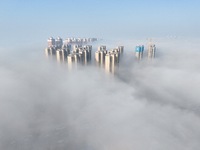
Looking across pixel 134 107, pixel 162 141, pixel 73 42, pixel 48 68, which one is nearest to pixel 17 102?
pixel 48 68

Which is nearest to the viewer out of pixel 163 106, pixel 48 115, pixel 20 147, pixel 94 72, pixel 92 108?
pixel 20 147

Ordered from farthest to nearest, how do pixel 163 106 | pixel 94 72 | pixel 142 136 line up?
pixel 94 72, pixel 163 106, pixel 142 136

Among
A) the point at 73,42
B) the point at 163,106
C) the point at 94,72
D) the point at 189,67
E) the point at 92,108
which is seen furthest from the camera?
the point at 73,42

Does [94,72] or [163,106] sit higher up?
[94,72]

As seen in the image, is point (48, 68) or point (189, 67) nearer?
point (48, 68)

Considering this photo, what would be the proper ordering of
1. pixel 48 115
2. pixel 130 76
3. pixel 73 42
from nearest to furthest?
1. pixel 48 115
2. pixel 130 76
3. pixel 73 42

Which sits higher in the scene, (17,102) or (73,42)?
(73,42)

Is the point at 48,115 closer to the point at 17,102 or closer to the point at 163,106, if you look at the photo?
the point at 17,102

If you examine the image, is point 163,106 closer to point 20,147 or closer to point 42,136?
point 42,136

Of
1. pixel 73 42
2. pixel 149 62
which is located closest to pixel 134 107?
pixel 149 62
